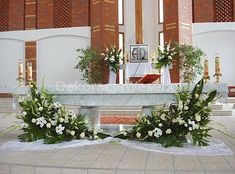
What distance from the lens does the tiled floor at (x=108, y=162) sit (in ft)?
10.1

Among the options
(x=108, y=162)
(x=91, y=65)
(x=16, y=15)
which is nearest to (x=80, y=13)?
(x=16, y=15)

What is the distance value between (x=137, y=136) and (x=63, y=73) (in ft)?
30.6

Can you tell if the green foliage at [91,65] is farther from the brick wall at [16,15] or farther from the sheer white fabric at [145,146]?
the sheer white fabric at [145,146]

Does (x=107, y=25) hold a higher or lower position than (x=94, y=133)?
higher

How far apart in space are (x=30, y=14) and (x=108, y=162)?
11962 mm

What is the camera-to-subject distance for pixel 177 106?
14.3 feet

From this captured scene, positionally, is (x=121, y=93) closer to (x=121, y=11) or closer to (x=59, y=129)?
(x=59, y=129)

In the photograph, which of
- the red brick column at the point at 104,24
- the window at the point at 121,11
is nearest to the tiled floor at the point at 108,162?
the red brick column at the point at 104,24

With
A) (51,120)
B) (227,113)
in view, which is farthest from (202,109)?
(227,113)

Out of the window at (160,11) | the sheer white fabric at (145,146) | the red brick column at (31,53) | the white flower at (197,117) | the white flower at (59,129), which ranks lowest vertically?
the sheer white fabric at (145,146)

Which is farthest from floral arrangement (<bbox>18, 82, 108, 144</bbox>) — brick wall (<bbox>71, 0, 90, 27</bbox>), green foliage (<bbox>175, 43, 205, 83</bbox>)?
brick wall (<bbox>71, 0, 90, 27</bbox>)

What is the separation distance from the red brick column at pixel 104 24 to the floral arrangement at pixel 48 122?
7.36 meters

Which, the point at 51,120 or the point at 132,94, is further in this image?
the point at 132,94

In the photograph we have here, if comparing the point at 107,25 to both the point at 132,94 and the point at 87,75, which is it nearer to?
the point at 87,75
